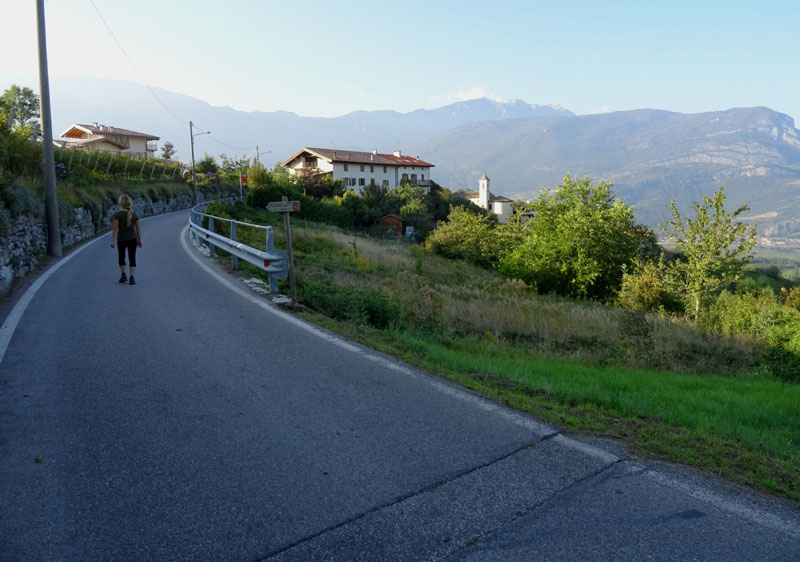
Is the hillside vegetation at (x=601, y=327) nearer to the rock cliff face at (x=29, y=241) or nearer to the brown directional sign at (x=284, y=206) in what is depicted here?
the rock cliff face at (x=29, y=241)

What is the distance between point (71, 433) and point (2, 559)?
60.6 inches

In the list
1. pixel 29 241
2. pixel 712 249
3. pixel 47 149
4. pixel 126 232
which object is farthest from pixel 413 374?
pixel 712 249

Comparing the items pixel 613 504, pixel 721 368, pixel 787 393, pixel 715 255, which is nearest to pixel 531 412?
pixel 613 504

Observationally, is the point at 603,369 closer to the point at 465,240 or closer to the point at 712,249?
the point at 712,249

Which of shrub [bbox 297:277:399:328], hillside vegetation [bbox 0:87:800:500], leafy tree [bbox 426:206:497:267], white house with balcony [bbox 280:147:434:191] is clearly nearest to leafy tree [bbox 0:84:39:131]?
white house with balcony [bbox 280:147:434:191]

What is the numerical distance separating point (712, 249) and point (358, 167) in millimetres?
64583

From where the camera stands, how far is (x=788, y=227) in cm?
19462

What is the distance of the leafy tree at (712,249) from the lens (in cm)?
2062

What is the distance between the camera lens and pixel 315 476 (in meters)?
3.49

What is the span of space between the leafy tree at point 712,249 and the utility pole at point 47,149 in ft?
69.3

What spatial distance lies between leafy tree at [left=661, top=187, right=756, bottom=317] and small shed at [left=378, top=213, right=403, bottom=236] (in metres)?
40.2

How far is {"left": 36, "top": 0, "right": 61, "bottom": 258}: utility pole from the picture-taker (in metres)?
14.9

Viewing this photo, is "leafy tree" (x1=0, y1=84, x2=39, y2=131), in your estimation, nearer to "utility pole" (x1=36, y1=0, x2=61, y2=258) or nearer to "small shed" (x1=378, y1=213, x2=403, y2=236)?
"small shed" (x1=378, y1=213, x2=403, y2=236)

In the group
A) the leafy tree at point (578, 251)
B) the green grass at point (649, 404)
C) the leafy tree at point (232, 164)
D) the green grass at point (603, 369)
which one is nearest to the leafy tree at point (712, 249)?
the leafy tree at point (578, 251)
